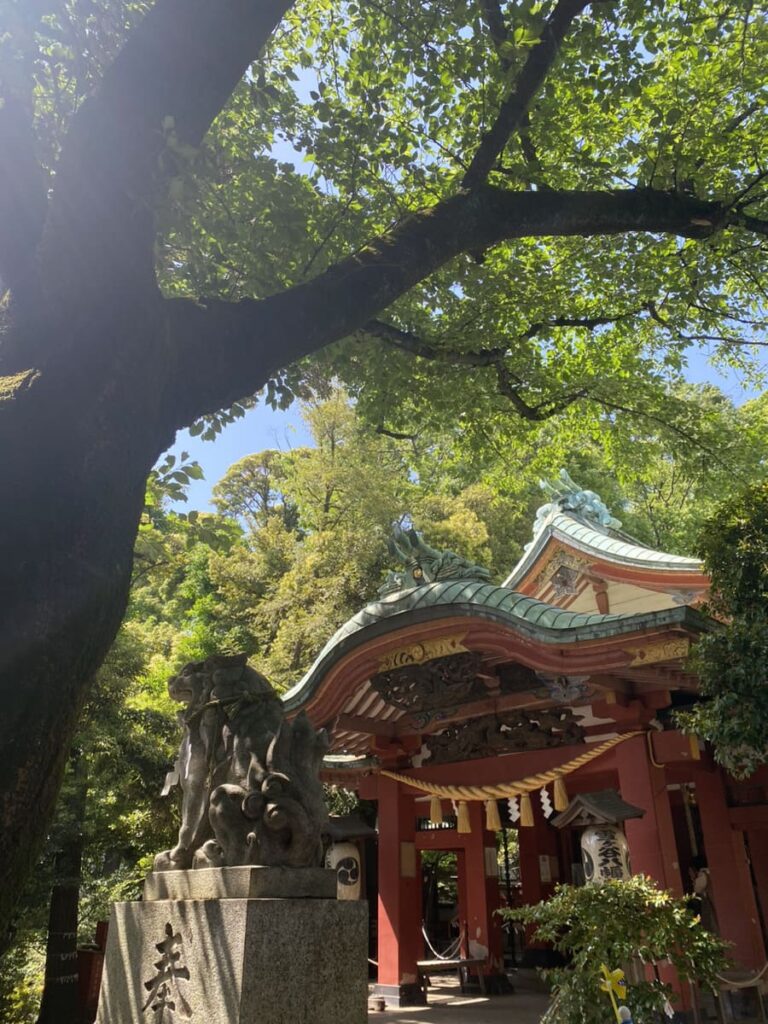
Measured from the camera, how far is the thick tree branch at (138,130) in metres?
3.15

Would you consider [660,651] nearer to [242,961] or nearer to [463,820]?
[463,820]

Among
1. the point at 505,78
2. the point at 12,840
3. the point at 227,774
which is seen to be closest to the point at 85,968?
Answer: the point at 227,774

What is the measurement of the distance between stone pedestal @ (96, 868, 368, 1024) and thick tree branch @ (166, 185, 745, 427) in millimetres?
2466

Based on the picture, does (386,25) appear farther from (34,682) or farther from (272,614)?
(272,614)

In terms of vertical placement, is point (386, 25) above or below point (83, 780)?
above

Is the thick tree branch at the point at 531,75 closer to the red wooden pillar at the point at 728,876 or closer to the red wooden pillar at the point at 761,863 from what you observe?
the red wooden pillar at the point at 728,876

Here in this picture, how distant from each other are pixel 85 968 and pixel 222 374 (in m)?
9.95

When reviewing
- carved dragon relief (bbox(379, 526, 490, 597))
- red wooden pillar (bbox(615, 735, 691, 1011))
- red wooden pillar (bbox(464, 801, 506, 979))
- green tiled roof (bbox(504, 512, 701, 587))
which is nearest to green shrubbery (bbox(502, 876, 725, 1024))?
red wooden pillar (bbox(615, 735, 691, 1011))

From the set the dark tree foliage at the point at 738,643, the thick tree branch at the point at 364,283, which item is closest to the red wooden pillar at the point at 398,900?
the dark tree foliage at the point at 738,643

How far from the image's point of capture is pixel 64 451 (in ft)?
9.19

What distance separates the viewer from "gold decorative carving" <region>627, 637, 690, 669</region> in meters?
6.86

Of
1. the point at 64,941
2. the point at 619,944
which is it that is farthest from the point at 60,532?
the point at 64,941

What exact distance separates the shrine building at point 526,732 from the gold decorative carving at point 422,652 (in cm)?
2

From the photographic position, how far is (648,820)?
7.54 metres
